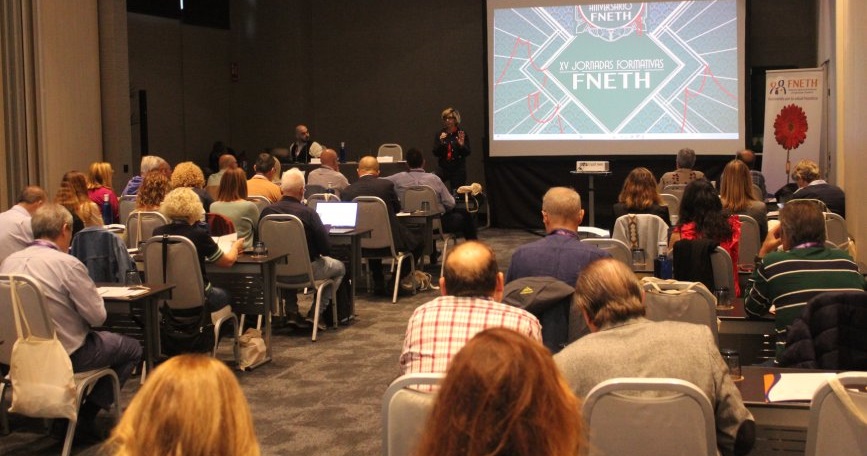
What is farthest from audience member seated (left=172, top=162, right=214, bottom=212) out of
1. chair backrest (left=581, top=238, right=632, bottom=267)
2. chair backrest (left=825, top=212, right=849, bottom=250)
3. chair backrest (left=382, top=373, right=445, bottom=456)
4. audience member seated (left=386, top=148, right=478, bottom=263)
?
chair backrest (left=382, top=373, right=445, bottom=456)

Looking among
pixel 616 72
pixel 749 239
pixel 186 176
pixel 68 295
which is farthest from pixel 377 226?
pixel 616 72

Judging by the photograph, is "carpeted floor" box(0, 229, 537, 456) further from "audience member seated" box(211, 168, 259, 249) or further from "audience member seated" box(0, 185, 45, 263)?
"audience member seated" box(0, 185, 45, 263)

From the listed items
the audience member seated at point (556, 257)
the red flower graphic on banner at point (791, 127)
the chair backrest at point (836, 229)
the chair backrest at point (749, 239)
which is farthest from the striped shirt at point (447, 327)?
the red flower graphic on banner at point (791, 127)

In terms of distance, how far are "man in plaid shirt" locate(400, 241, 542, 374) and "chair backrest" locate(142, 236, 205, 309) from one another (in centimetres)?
292

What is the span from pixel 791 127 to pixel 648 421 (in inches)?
387

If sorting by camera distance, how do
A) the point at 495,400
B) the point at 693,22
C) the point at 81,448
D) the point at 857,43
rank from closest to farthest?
the point at 495,400
the point at 81,448
the point at 857,43
the point at 693,22

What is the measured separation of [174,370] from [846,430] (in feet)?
5.88

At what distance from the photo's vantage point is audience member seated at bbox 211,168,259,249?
294 inches

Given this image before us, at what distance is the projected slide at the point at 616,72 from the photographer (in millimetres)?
12930

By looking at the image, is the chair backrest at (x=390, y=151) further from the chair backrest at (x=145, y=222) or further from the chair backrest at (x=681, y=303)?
the chair backrest at (x=681, y=303)

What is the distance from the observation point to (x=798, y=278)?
4.41m

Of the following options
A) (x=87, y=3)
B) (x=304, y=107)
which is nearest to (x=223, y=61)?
(x=304, y=107)

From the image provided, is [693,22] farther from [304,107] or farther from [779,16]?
[304,107]

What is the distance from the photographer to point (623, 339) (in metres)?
3.05
